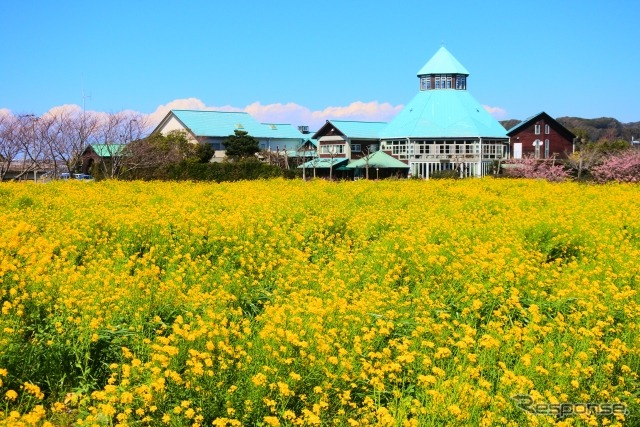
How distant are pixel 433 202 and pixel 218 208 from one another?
6.14m

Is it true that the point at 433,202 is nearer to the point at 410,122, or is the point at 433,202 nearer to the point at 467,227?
the point at 467,227

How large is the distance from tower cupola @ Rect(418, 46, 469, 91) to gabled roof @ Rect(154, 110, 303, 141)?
694 inches

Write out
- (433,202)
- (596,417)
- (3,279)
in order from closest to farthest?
1. (596,417)
2. (3,279)
3. (433,202)

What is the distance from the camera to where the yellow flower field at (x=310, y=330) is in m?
4.50

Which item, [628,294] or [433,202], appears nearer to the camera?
[628,294]

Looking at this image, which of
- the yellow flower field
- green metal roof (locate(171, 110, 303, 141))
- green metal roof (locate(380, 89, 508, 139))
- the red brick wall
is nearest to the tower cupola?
green metal roof (locate(380, 89, 508, 139))

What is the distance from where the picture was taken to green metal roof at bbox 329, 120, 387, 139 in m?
65.3

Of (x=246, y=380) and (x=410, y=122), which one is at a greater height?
(x=410, y=122)

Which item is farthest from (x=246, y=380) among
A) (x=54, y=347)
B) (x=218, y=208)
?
(x=218, y=208)

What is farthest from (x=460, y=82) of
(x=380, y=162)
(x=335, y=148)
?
(x=380, y=162)

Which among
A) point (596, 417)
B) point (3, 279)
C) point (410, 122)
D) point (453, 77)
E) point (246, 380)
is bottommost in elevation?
point (596, 417)

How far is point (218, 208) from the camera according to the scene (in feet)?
44.7

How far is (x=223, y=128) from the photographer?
2793 inches

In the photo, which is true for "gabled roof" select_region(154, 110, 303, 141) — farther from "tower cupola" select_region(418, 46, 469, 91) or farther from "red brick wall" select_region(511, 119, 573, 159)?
"red brick wall" select_region(511, 119, 573, 159)
